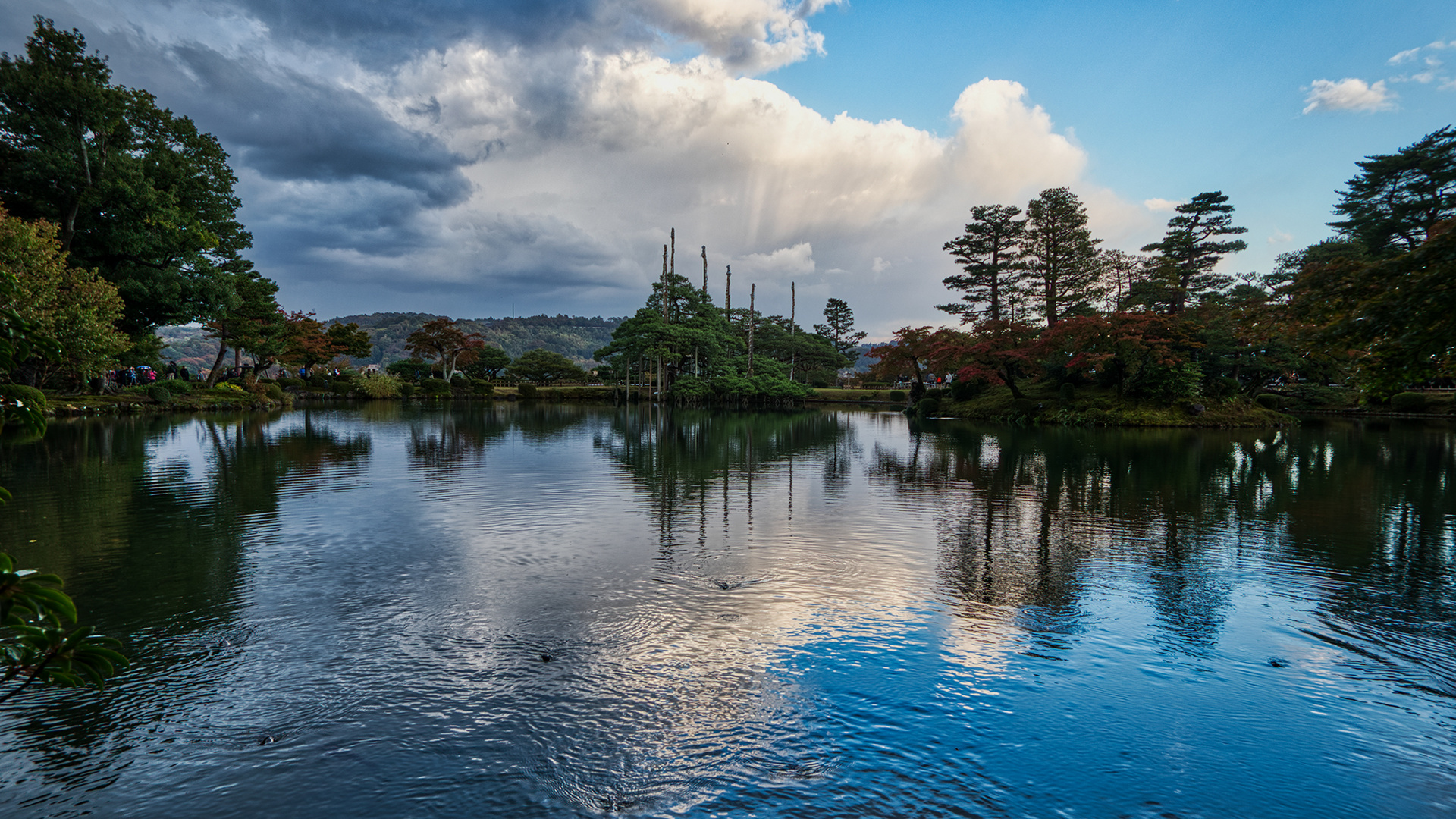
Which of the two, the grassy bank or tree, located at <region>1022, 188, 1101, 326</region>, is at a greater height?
tree, located at <region>1022, 188, 1101, 326</region>

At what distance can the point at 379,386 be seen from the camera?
53.3 m

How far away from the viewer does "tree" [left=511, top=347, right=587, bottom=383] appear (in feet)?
231

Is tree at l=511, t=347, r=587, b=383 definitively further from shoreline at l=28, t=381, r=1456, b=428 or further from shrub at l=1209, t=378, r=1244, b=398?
shrub at l=1209, t=378, r=1244, b=398

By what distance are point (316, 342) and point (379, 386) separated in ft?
17.9

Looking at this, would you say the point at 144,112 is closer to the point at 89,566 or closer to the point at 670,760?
the point at 89,566

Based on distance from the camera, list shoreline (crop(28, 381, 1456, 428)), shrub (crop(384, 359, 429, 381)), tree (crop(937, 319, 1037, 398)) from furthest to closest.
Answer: shrub (crop(384, 359, 429, 381)), tree (crop(937, 319, 1037, 398)), shoreline (crop(28, 381, 1456, 428))

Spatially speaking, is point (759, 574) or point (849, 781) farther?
point (759, 574)

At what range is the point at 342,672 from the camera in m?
4.83

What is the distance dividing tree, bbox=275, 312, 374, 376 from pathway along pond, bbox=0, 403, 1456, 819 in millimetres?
40300

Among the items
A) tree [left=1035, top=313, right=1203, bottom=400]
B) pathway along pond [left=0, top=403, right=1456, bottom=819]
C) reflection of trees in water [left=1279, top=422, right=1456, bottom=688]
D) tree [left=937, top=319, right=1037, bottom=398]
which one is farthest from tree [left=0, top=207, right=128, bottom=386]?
tree [left=1035, top=313, right=1203, bottom=400]

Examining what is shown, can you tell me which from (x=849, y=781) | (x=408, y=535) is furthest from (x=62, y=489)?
(x=849, y=781)

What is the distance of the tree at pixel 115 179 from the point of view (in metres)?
25.9

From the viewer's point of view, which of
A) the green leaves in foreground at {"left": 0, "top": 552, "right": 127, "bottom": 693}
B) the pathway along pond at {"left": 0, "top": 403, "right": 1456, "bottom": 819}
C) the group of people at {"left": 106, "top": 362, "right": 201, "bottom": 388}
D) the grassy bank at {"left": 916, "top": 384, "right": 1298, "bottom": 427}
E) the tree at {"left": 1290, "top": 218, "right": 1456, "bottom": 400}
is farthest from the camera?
the group of people at {"left": 106, "top": 362, "right": 201, "bottom": 388}

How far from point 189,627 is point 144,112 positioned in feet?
114
